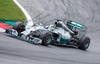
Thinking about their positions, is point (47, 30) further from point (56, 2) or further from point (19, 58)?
point (56, 2)

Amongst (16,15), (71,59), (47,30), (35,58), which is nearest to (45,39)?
(47,30)

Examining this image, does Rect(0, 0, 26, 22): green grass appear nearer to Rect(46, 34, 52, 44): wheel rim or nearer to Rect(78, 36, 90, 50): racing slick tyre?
Rect(78, 36, 90, 50): racing slick tyre

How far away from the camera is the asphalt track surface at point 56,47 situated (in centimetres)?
1248

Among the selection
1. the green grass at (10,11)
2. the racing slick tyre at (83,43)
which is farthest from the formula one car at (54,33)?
the green grass at (10,11)

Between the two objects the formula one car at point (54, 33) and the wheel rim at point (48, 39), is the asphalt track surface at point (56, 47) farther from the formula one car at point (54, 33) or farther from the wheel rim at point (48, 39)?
the formula one car at point (54, 33)

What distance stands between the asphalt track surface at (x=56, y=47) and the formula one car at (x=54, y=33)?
355mm

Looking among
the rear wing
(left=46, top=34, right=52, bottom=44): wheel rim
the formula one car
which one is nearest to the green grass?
the formula one car

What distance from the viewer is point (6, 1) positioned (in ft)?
76.0

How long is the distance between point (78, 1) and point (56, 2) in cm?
255

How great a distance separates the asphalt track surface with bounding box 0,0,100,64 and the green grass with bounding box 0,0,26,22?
104 centimetres

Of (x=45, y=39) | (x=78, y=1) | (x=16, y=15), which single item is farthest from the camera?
(x=78, y=1)

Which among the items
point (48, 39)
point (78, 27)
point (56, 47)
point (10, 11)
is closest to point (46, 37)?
point (48, 39)

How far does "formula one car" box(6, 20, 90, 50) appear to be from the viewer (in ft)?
53.3

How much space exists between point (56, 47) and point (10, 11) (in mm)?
5460
